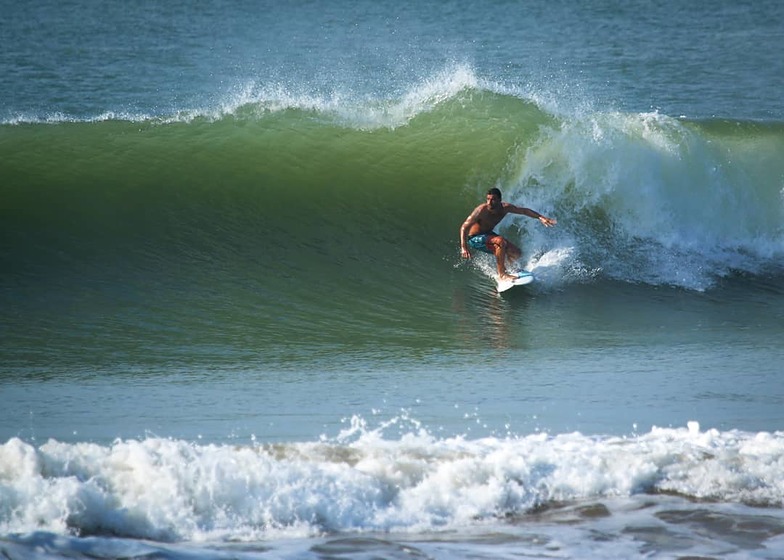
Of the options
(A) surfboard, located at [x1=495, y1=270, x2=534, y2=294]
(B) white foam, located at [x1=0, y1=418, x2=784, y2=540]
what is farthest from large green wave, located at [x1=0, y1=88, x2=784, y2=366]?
(B) white foam, located at [x1=0, y1=418, x2=784, y2=540]

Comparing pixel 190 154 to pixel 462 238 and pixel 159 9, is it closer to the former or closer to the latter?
pixel 462 238

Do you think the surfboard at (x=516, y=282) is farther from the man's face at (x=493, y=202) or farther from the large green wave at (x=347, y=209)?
the man's face at (x=493, y=202)

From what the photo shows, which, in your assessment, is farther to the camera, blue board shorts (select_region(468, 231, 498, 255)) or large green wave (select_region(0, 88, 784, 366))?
blue board shorts (select_region(468, 231, 498, 255))

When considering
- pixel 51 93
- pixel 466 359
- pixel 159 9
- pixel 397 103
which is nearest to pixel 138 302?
pixel 466 359

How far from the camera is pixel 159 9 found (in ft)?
81.7

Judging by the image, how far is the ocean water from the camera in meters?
6.14

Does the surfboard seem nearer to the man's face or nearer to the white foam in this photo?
the man's face

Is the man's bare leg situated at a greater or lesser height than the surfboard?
greater

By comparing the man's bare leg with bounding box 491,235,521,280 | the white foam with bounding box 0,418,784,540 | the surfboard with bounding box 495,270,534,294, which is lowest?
the white foam with bounding box 0,418,784,540

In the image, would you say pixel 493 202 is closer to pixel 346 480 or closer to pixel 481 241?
pixel 481 241

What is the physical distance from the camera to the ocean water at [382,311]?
6.14m

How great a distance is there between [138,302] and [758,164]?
856 cm

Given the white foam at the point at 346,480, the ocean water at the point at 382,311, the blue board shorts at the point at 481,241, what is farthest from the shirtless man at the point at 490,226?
the white foam at the point at 346,480

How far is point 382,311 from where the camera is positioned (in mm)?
10172
